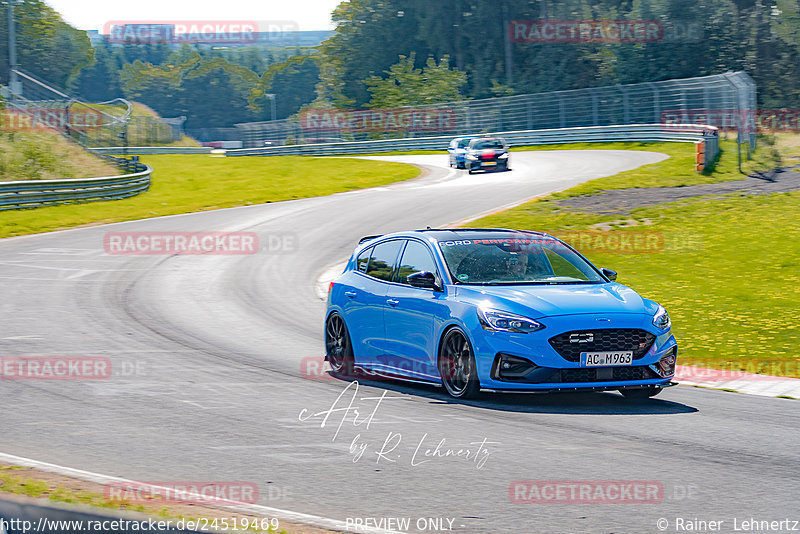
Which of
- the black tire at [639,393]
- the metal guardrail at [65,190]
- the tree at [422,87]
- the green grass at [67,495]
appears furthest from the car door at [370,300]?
the tree at [422,87]

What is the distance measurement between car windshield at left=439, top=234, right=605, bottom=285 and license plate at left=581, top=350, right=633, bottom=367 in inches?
44.5

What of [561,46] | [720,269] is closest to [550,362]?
[720,269]

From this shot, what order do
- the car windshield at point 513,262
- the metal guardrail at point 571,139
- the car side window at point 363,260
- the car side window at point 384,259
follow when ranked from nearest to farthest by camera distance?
the car windshield at point 513,262, the car side window at point 384,259, the car side window at point 363,260, the metal guardrail at point 571,139

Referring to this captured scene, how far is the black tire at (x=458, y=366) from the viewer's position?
9.21 m

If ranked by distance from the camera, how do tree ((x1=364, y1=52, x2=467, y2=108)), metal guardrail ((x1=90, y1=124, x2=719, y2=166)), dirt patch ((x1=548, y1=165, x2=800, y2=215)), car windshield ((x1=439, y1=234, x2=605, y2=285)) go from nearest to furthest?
car windshield ((x1=439, y1=234, x2=605, y2=285)) → dirt patch ((x1=548, y1=165, x2=800, y2=215)) → metal guardrail ((x1=90, y1=124, x2=719, y2=166)) → tree ((x1=364, y1=52, x2=467, y2=108))

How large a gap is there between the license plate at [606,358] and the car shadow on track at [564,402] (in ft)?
1.32

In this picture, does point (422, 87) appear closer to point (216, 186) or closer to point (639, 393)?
point (216, 186)

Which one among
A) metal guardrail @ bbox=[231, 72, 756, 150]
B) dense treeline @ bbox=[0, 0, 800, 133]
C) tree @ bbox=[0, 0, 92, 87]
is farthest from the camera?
tree @ bbox=[0, 0, 92, 87]

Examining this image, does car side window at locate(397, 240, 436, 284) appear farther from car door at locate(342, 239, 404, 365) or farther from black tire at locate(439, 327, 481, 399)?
black tire at locate(439, 327, 481, 399)

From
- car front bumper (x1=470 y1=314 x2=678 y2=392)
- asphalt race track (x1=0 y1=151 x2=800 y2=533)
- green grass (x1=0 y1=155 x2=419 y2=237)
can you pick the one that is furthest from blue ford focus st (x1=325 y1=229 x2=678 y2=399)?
green grass (x1=0 y1=155 x2=419 y2=237)

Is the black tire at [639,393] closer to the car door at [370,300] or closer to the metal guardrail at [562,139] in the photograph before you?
the car door at [370,300]

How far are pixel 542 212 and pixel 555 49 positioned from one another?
2560 inches

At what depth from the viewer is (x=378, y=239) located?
1130 cm

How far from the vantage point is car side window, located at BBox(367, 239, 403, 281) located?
35.5 ft
